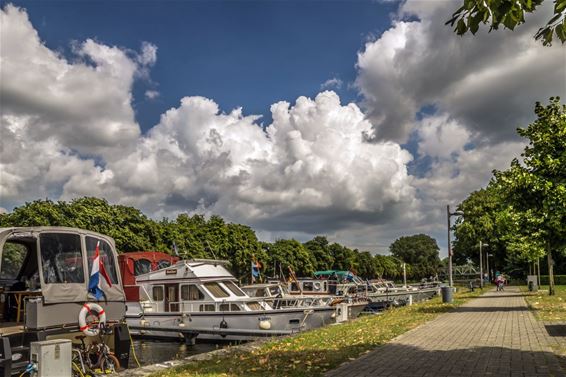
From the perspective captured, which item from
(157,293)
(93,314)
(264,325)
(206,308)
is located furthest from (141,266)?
(93,314)

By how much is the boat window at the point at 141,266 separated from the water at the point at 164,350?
3.66 meters

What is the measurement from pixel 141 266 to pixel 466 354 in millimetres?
19521

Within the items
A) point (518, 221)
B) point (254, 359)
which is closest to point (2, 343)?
point (254, 359)

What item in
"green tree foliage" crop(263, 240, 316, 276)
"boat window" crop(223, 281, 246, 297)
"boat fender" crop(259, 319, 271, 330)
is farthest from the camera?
"green tree foliage" crop(263, 240, 316, 276)

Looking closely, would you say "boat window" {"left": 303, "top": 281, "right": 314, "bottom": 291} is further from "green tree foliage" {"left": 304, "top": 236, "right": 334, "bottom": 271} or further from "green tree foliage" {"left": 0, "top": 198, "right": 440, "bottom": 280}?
"green tree foliage" {"left": 304, "top": 236, "right": 334, "bottom": 271}

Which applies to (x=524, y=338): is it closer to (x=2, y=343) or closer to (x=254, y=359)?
(x=254, y=359)

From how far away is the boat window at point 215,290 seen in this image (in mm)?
23094

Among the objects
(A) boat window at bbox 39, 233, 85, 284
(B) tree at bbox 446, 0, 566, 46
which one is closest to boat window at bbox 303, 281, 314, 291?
(A) boat window at bbox 39, 233, 85, 284

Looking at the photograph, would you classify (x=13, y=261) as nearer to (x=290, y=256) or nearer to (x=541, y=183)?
(x=541, y=183)

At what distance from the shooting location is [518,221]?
837 inches

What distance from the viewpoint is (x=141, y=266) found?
2672 cm

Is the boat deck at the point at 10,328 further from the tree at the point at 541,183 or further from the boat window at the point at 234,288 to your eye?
the tree at the point at 541,183

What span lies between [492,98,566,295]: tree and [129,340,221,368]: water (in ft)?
43.8

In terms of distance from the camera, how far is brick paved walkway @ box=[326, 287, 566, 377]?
28.9 ft
